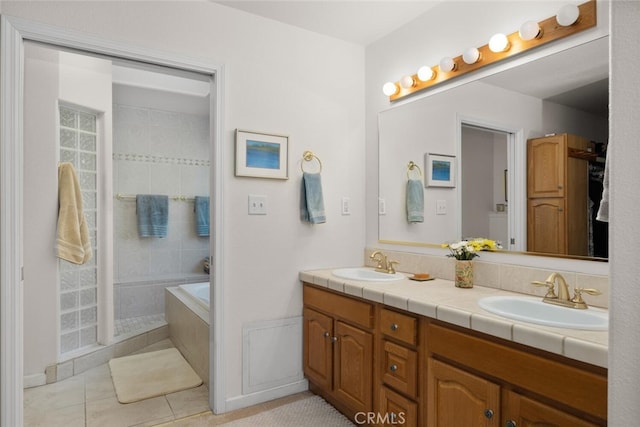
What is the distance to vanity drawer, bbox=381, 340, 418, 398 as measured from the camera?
1.71 m

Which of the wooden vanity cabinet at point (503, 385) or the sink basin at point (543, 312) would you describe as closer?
the wooden vanity cabinet at point (503, 385)

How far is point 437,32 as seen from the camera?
7.55 feet

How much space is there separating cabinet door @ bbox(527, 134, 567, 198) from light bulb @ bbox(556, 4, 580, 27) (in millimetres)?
476

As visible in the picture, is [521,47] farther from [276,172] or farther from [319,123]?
[276,172]

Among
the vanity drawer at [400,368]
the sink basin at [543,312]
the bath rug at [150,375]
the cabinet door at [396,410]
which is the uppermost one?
the sink basin at [543,312]

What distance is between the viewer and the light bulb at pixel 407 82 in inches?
95.5

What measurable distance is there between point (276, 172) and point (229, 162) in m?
0.31

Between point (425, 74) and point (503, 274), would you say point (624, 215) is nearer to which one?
point (503, 274)

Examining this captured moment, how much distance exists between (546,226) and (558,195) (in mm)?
154

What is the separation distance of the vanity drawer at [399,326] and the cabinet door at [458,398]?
0.14 m

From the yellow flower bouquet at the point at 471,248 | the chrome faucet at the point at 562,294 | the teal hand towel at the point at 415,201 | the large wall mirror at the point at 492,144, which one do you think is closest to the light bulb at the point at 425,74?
the large wall mirror at the point at 492,144

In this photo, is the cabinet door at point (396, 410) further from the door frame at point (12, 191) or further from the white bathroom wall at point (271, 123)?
the door frame at point (12, 191)

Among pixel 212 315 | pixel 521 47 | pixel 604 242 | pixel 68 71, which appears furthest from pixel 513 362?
pixel 68 71

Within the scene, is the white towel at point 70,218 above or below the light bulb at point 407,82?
below
